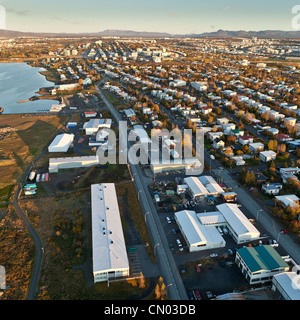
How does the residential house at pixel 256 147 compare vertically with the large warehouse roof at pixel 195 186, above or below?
above

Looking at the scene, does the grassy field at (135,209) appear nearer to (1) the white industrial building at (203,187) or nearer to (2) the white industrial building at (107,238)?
(2) the white industrial building at (107,238)

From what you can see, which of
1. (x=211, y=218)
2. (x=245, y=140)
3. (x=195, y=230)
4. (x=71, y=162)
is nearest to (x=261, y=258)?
(x=195, y=230)

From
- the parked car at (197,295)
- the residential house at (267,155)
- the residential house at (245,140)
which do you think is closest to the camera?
the parked car at (197,295)

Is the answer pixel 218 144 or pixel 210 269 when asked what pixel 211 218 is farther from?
pixel 218 144

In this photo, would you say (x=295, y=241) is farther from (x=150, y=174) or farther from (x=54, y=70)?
(x=54, y=70)

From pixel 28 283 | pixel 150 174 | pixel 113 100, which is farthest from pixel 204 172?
pixel 113 100
